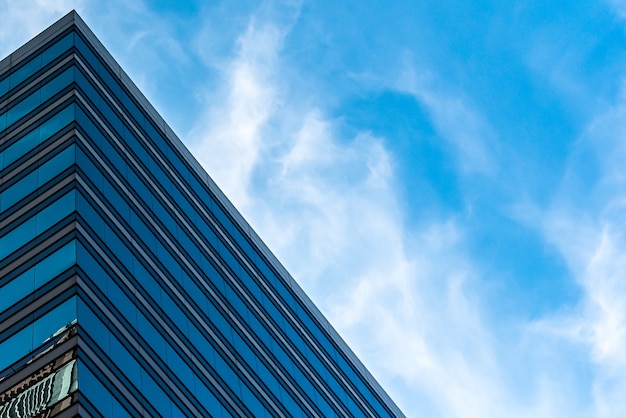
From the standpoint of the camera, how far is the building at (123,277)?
3862 centimetres

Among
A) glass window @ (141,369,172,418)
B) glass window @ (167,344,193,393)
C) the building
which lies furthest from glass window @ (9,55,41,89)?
glass window @ (141,369,172,418)

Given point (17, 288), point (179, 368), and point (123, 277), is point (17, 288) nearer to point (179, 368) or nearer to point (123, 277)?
point (123, 277)

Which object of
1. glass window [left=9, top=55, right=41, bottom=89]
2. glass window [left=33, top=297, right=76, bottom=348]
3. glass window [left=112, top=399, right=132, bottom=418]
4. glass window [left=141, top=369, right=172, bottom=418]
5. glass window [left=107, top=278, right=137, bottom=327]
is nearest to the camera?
glass window [left=112, top=399, right=132, bottom=418]

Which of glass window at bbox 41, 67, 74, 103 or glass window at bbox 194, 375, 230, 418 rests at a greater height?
glass window at bbox 41, 67, 74, 103

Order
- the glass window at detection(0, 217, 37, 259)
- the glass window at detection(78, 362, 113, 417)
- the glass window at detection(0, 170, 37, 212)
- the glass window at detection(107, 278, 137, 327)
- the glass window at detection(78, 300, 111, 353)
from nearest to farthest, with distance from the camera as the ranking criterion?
1. the glass window at detection(78, 362, 113, 417)
2. the glass window at detection(78, 300, 111, 353)
3. the glass window at detection(107, 278, 137, 327)
4. the glass window at detection(0, 217, 37, 259)
5. the glass window at detection(0, 170, 37, 212)

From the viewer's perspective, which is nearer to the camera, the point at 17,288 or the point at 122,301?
the point at 17,288

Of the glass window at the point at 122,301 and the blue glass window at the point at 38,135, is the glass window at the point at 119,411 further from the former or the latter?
the blue glass window at the point at 38,135

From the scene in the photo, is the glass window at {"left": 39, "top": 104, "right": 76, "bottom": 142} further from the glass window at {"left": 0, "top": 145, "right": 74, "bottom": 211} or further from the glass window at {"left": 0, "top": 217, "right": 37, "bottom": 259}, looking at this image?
the glass window at {"left": 0, "top": 217, "right": 37, "bottom": 259}

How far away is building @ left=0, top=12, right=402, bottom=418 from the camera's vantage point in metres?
38.6

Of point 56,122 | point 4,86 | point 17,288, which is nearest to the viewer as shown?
point 17,288

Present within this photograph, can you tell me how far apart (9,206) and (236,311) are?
47.3 feet

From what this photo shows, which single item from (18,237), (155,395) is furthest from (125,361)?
(18,237)

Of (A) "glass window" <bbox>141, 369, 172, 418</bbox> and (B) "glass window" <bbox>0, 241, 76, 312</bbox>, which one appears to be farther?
(B) "glass window" <bbox>0, 241, 76, 312</bbox>

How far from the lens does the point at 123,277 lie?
44562 mm
